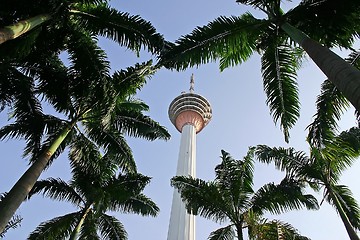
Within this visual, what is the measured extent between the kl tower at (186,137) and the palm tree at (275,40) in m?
21.4

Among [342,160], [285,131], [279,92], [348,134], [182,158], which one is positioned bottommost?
[285,131]

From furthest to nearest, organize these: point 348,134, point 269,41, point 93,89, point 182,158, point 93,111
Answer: point 182,158, point 348,134, point 93,111, point 93,89, point 269,41

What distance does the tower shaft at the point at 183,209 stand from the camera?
30625mm

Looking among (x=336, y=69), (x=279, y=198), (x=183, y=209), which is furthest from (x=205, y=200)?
(x=183, y=209)

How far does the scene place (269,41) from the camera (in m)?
10.4

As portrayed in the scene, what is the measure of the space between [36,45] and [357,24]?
8.56 metres

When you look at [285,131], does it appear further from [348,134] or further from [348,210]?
[348,134]

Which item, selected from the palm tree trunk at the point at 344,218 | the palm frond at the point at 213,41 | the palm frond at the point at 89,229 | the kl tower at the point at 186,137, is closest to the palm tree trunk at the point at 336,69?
the palm frond at the point at 213,41

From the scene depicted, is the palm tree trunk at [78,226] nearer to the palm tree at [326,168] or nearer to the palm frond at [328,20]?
the palm tree at [326,168]

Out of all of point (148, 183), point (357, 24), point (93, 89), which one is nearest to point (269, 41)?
point (357, 24)

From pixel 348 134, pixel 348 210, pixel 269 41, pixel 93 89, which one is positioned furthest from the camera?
pixel 348 134

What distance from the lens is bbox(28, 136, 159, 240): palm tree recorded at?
45.1ft

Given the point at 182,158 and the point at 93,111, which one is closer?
the point at 93,111

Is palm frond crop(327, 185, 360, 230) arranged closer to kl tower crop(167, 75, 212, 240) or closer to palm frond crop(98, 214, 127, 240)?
palm frond crop(98, 214, 127, 240)
